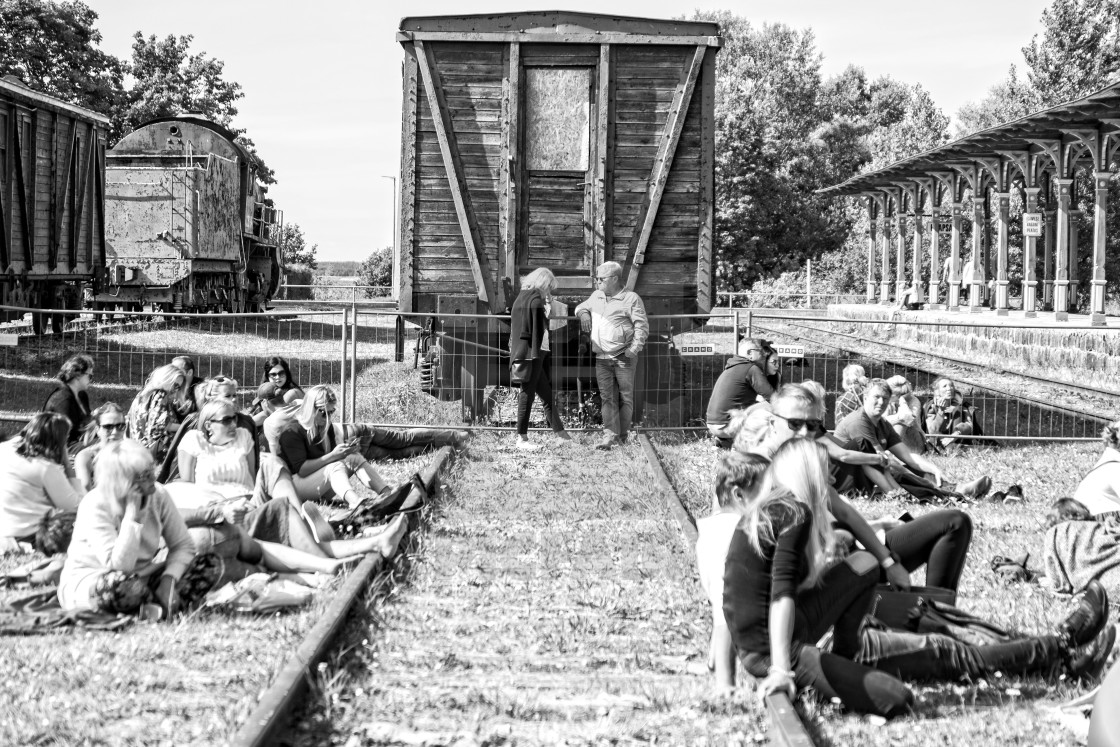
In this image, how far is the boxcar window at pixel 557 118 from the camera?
44.8 ft

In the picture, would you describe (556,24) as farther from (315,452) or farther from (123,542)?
(123,542)

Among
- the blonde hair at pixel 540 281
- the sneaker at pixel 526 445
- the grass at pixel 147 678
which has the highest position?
the blonde hair at pixel 540 281

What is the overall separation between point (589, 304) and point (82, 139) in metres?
14.9

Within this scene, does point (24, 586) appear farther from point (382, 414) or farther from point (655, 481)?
point (382, 414)

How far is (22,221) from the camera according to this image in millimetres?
21719

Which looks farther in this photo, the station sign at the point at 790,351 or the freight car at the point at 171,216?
the freight car at the point at 171,216

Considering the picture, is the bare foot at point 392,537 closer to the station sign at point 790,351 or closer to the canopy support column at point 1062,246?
the station sign at point 790,351

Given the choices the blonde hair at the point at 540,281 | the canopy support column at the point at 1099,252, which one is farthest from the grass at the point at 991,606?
the canopy support column at the point at 1099,252

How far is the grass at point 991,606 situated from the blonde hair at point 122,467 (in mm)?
3002

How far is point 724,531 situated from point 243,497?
330 cm

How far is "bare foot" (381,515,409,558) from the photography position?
7277mm

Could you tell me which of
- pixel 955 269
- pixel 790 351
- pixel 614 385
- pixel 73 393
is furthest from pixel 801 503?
pixel 955 269

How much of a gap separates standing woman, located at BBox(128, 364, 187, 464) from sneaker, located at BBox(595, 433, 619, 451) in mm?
4384

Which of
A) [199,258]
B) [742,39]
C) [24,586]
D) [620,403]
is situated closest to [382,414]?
[620,403]
